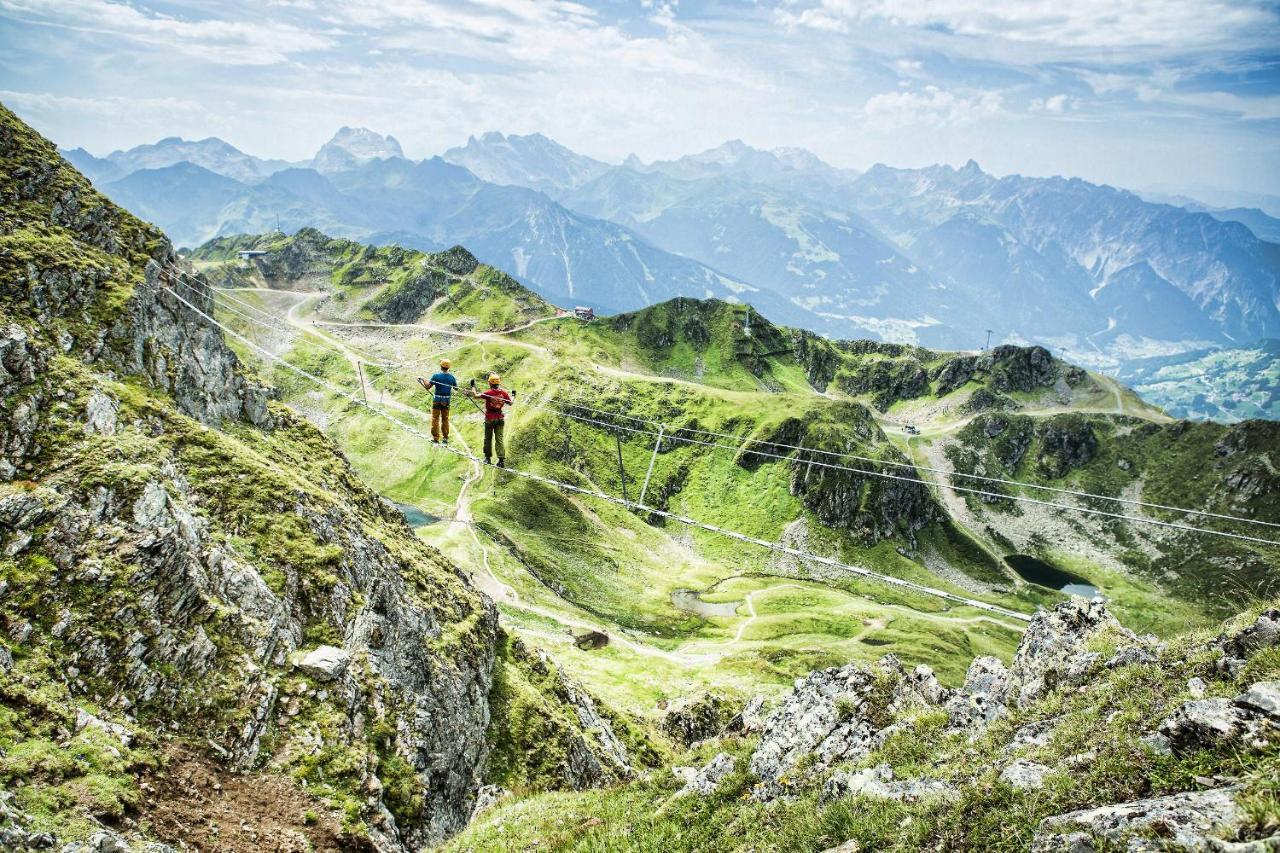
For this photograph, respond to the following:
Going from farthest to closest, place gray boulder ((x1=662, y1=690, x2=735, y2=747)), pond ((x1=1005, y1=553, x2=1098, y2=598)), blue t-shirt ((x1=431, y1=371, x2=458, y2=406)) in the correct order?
pond ((x1=1005, y1=553, x2=1098, y2=598))
gray boulder ((x1=662, y1=690, x2=735, y2=747))
blue t-shirt ((x1=431, y1=371, x2=458, y2=406))

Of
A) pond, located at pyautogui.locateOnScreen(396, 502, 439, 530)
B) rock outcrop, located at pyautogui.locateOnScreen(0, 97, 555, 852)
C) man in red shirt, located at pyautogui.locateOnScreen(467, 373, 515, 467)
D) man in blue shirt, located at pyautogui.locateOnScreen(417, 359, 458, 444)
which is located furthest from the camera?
pond, located at pyautogui.locateOnScreen(396, 502, 439, 530)

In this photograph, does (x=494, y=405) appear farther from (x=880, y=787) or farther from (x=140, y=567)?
(x=880, y=787)

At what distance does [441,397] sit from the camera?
35.0m

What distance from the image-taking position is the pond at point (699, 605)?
123 m

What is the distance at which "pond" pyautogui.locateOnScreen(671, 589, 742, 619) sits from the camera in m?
123

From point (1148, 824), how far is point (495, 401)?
98.8 ft

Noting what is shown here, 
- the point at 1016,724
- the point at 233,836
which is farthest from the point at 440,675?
the point at 1016,724

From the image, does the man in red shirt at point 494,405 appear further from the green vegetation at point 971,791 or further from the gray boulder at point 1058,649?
the gray boulder at point 1058,649

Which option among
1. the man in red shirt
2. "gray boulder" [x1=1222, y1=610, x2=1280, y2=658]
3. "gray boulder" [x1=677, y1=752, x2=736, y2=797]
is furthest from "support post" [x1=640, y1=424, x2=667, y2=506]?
"gray boulder" [x1=1222, y1=610, x2=1280, y2=658]

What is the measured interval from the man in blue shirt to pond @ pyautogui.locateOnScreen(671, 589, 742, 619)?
94.2m

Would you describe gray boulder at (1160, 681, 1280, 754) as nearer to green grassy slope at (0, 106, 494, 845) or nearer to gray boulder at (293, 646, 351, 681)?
green grassy slope at (0, 106, 494, 845)

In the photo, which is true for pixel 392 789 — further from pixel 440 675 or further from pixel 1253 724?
pixel 1253 724

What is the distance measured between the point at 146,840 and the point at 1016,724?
71.8 feet

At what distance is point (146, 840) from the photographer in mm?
16031
